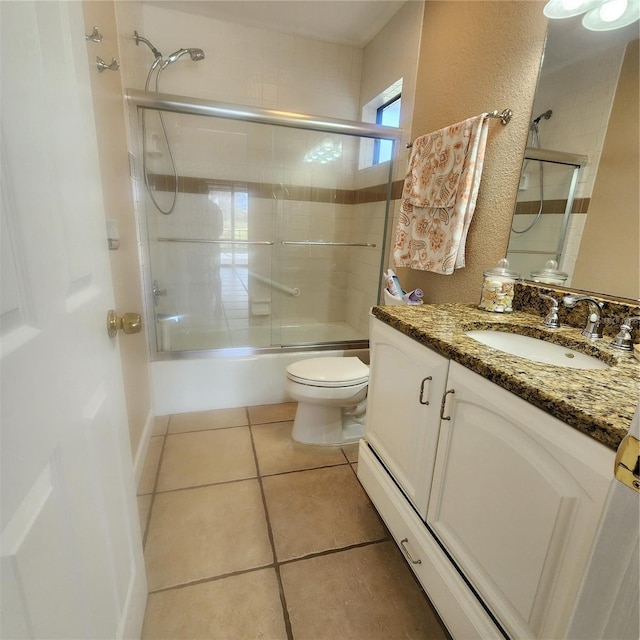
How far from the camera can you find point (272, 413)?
83.4 inches

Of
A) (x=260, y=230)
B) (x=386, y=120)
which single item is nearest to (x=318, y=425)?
(x=260, y=230)

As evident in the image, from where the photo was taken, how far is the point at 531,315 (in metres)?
1.28

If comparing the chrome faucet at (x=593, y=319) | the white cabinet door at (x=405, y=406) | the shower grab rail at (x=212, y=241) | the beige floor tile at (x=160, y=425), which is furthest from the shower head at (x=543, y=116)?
the beige floor tile at (x=160, y=425)

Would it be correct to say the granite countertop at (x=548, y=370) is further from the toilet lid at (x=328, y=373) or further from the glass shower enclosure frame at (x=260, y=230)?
the glass shower enclosure frame at (x=260, y=230)

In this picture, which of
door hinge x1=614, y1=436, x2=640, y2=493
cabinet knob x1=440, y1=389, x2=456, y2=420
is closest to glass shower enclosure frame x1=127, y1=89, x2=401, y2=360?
cabinet knob x1=440, y1=389, x2=456, y2=420

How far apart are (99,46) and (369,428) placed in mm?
1808

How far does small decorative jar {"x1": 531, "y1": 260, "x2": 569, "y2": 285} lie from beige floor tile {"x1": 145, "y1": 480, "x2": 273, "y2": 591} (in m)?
1.46

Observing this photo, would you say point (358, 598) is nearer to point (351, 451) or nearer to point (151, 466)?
point (351, 451)

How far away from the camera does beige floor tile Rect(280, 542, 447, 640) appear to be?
3.23ft

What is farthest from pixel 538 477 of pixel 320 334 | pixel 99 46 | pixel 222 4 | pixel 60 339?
pixel 222 4

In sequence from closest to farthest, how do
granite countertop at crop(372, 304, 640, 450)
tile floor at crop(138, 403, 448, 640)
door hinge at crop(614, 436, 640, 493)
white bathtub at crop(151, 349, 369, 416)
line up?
door hinge at crop(614, 436, 640, 493) → granite countertop at crop(372, 304, 640, 450) → tile floor at crop(138, 403, 448, 640) → white bathtub at crop(151, 349, 369, 416)

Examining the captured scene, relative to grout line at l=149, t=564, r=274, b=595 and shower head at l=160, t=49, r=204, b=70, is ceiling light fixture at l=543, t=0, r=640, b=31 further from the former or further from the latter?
grout line at l=149, t=564, r=274, b=595

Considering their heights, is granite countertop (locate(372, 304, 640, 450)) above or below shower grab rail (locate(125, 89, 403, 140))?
below

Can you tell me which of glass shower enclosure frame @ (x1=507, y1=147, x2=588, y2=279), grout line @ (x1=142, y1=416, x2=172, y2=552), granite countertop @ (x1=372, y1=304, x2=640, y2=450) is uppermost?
glass shower enclosure frame @ (x1=507, y1=147, x2=588, y2=279)
